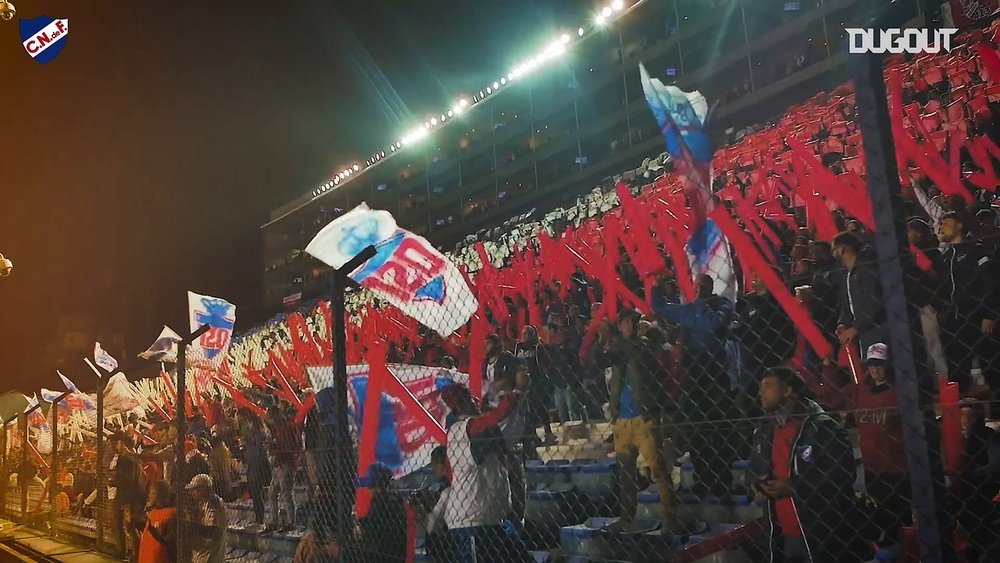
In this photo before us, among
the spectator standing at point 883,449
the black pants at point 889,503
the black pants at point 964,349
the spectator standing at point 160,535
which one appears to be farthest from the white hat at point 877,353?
the spectator standing at point 160,535

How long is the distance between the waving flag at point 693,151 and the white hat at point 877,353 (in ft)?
9.27

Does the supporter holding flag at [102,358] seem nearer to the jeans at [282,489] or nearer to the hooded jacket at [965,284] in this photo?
the jeans at [282,489]

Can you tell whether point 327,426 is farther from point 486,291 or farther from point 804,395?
point 486,291

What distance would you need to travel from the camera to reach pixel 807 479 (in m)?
3.10

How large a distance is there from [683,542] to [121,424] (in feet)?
29.8

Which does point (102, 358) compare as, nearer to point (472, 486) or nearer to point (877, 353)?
point (472, 486)

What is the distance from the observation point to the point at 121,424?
33.0ft

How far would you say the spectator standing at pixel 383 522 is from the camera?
12.3 ft

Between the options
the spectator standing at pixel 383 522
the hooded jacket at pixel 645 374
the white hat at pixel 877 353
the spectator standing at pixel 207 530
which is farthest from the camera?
the spectator standing at pixel 207 530

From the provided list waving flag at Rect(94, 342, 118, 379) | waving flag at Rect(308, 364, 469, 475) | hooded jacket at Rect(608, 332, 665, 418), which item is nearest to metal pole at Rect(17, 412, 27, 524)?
waving flag at Rect(94, 342, 118, 379)

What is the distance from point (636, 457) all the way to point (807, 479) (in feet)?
5.14

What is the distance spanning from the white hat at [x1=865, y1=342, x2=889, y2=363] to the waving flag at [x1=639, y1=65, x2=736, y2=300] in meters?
2.82

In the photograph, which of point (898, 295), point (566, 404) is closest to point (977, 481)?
point (898, 295)

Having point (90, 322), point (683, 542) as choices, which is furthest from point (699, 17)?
point (90, 322)
